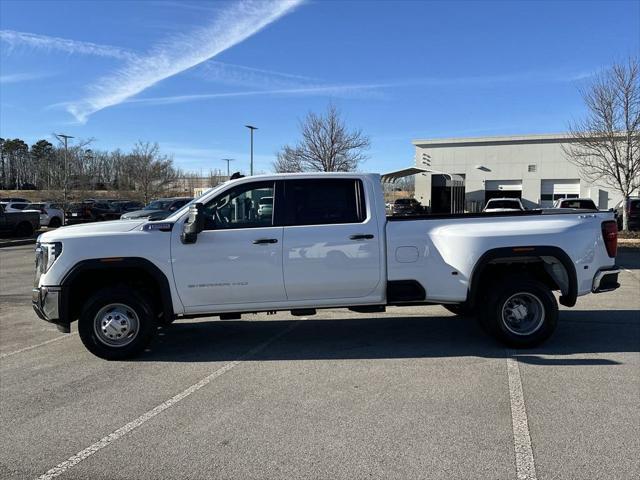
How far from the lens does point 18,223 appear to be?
23578 mm

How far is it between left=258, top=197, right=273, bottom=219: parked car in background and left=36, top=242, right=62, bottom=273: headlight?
218 cm

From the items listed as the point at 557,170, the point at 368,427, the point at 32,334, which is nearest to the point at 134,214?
the point at 32,334

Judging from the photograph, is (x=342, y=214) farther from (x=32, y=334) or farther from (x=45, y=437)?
(x=32, y=334)

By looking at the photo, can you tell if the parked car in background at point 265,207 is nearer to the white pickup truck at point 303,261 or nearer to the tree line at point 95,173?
the white pickup truck at point 303,261

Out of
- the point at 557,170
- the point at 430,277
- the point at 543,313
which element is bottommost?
the point at 543,313

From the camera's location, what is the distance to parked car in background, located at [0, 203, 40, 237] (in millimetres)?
23078

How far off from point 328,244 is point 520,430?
2739 mm

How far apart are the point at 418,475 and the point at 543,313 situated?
11.2 ft

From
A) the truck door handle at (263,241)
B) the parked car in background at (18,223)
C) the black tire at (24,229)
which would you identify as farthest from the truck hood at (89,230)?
the black tire at (24,229)

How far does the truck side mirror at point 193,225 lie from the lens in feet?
18.5

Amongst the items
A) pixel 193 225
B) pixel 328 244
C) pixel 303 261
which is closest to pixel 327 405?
pixel 303 261

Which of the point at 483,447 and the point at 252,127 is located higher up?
the point at 252,127

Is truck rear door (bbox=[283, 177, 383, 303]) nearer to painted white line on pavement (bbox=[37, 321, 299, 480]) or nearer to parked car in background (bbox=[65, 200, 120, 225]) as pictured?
painted white line on pavement (bbox=[37, 321, 299, 480])

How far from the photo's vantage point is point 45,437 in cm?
402
